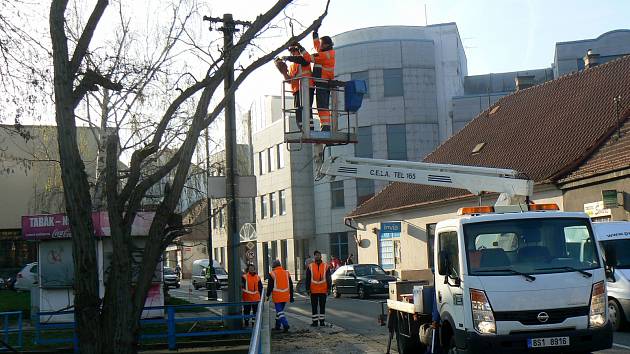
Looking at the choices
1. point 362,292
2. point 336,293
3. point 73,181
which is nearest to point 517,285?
point 73,181

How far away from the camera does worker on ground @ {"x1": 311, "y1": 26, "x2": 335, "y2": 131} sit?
11805 millimetres

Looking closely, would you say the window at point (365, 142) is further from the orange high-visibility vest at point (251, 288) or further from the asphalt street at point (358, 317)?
the orange high-visibility vest at point (251, 288)

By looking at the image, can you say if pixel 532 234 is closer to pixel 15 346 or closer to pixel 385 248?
pixel 15 346

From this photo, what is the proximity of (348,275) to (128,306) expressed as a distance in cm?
2083

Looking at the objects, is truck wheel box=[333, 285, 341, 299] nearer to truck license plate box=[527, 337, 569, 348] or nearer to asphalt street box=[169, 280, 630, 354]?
asphalt street box=[169, 280, 630, 354]

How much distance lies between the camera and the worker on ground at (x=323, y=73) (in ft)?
38.7

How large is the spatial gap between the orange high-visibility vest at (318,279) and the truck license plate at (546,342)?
31.9 feet

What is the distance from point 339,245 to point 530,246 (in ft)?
146

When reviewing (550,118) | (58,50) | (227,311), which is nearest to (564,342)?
(58,50)

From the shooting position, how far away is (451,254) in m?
9.67

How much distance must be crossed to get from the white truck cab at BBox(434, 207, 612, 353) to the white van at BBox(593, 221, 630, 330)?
16.8 feet

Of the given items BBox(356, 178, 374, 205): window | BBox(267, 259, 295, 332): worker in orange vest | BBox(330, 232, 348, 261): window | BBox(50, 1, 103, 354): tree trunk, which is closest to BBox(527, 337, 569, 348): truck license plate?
BBox(50, 1, 103, 354): tree trunk

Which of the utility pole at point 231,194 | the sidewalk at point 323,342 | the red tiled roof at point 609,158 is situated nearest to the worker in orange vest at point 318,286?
the sidewalk at point 323,342

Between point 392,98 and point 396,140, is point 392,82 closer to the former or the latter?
point 392,98
